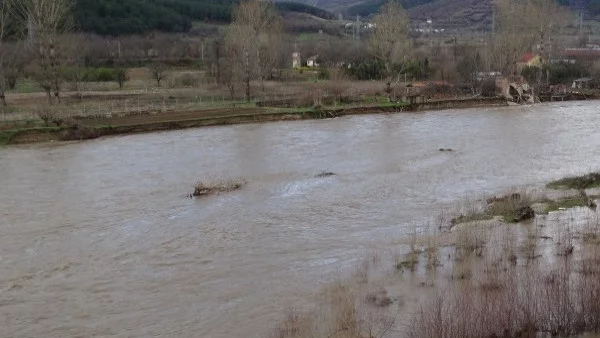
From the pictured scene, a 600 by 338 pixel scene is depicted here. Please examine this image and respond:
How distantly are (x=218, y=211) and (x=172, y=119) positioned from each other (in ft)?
54.6

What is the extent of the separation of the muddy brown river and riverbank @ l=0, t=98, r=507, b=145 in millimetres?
1215

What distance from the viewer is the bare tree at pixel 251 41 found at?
41094 millimetres

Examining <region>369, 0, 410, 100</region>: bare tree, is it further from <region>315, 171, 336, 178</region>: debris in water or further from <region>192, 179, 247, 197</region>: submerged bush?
<region>192, 179, 247, 197</region>: submerged bush

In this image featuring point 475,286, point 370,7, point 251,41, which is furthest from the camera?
point 370,7

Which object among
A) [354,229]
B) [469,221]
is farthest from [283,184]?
[469,221]

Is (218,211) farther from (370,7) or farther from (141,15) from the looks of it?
(370,7)

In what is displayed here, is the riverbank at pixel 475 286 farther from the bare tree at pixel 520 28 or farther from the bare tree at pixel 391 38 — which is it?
the bare tree at pixel 520 28

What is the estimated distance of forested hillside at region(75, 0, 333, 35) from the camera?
78.1m

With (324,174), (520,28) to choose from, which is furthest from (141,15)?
(324,174)

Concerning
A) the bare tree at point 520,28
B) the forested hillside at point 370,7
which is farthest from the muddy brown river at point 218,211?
the forested hillside at point 370,7

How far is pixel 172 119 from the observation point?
3212cm

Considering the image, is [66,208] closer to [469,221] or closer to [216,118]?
[469,221]

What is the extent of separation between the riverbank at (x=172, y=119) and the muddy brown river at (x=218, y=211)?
1.21 m

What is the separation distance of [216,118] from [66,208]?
16380 millimetres
